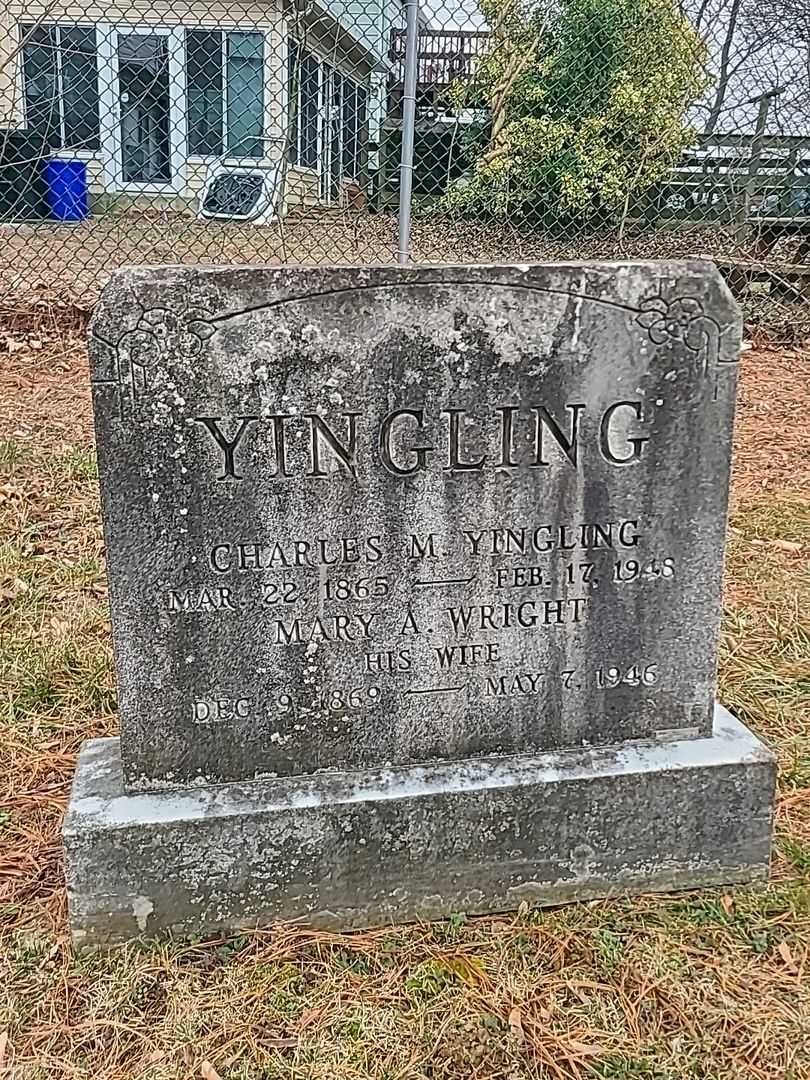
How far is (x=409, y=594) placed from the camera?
93.3 inches


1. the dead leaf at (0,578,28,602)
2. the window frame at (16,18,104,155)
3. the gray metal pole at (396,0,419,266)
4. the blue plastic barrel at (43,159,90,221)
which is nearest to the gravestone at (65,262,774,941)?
the dead leaf at (0,578,28,602)

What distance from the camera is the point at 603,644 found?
8.17ft

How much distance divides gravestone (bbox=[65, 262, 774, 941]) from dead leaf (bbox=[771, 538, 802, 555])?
2.22 metres

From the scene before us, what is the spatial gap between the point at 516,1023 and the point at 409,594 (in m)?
0.93

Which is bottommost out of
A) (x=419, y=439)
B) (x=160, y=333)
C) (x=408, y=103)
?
(x=419, y=439)

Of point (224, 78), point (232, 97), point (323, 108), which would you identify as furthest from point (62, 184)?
point (224, 78)

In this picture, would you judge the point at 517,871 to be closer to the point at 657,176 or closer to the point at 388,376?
the point at 388,376

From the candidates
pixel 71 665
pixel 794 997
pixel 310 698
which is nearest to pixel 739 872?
pixel 794 997

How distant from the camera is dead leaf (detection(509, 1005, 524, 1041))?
2094 millimetres

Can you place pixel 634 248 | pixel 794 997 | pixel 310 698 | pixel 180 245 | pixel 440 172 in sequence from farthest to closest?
pixel 440 172 → pixel 634 248 → pixel 180 245 → pixel 310 698 → pixel 794 997

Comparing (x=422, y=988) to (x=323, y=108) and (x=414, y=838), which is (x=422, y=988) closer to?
(x=414, y=838)

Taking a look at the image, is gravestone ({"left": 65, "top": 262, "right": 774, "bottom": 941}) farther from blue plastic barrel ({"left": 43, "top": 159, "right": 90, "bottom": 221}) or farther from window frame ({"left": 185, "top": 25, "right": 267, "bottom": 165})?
blue plastic barrel ({"left": 43, "top": 159, "right": 90, "bottom": 221})

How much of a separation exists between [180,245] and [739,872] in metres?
6.80

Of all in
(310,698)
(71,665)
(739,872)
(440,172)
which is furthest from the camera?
(440,172)
